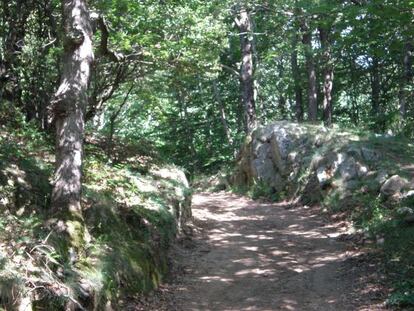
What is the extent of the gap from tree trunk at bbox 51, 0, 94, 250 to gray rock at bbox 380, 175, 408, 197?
7.10 metres

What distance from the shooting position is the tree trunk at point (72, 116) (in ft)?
20.1

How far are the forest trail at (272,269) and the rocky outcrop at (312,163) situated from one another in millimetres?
1386

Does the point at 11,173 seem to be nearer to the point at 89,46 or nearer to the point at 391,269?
the point at 89,46

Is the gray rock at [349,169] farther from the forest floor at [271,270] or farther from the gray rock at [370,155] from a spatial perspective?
the forest floor at [271,270]

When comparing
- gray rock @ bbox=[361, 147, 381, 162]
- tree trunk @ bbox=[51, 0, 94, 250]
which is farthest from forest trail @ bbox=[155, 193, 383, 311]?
gray rock @ bbox=[361, 147, 381, 162]

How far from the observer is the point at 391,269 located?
23.7 ft

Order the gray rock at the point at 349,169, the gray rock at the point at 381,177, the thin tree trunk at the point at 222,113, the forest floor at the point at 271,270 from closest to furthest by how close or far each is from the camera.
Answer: the forest floor at the point at 271,270 < the gray rock at the point at 381,177 < the gray rock at the point at 349,169 < the thin tree trunk at the point at 222,113

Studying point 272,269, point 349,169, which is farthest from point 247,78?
point 272,269

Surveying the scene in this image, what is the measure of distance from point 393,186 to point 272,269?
13.4ft

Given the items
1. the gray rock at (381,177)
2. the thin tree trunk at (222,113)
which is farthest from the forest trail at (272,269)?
the thin tree trunk at (222,113)

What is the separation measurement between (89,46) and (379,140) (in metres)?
9.67

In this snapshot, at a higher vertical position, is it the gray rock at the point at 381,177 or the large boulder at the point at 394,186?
the gray rock at the point at 381,177

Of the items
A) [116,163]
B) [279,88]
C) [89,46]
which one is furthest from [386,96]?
[89,46]

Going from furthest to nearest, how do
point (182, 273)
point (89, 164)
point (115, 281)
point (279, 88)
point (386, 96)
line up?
1. point (279, 88)
2. point (386, 96)
3. point (89, 164)
4. point (182, 273)
5. point (115, 281)
